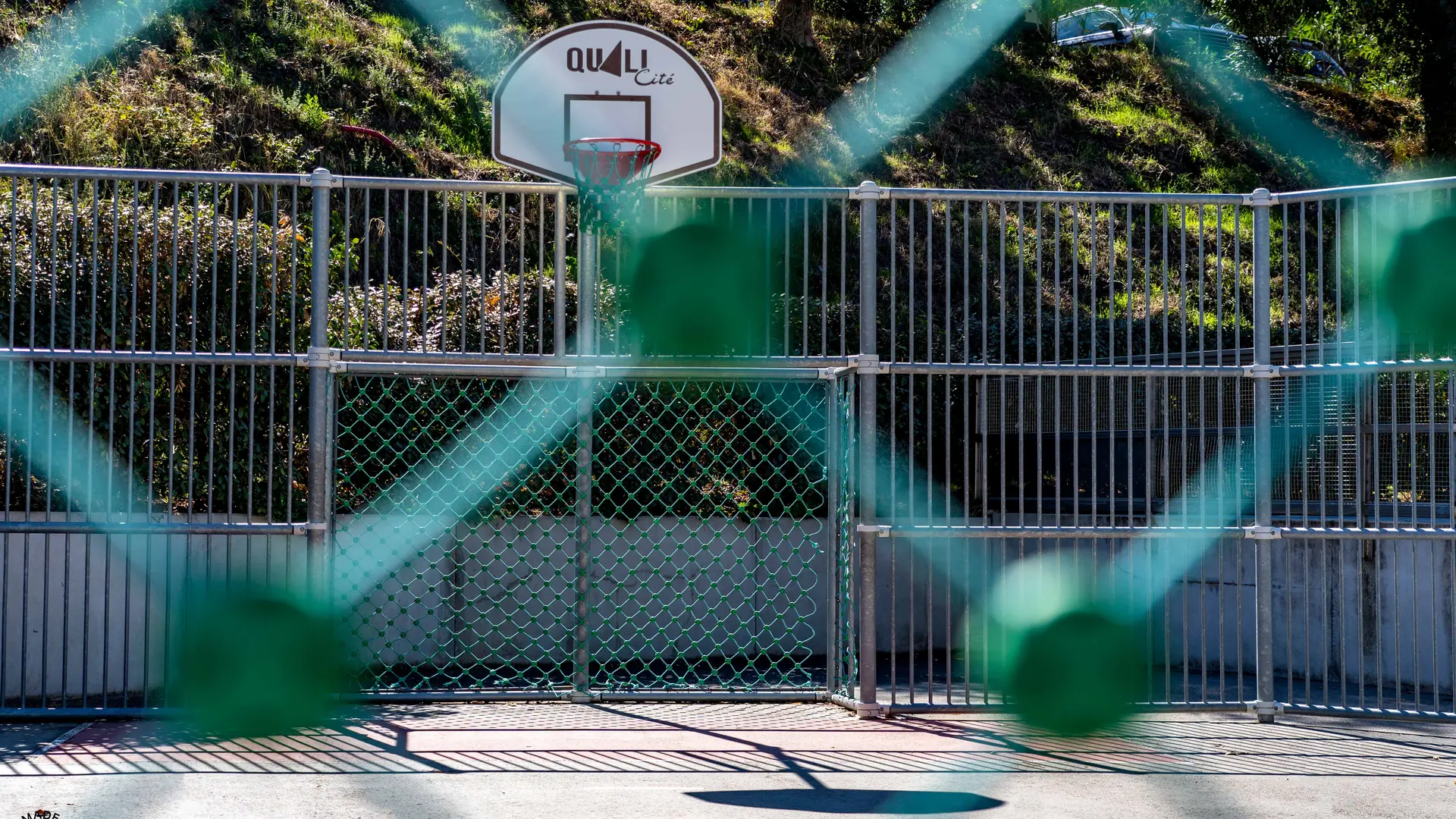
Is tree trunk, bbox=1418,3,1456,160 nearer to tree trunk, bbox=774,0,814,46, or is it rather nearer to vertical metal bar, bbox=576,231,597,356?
tree trunk, bbox=774,0,814,46

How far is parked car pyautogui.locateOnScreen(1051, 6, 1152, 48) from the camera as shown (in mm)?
22266

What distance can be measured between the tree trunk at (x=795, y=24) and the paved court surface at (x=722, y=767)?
15679mm

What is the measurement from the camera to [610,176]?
21.3 ft

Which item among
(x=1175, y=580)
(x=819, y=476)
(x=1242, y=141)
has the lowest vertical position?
(x=1175, y=580)

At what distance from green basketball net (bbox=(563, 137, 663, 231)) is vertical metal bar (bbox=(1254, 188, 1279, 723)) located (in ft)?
9.45

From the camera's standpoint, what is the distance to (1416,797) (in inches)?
179

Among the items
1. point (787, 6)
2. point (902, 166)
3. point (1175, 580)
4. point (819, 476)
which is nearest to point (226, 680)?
point (819, 476)

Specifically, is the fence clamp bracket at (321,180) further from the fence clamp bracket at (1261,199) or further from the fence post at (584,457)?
the fence clamp bracket at (1261,199)

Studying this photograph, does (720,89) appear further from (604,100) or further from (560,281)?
(560,281)

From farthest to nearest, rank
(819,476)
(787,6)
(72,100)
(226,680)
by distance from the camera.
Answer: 1. (787,6)
2. (72,100)
3. (819,476)
4. (226,680)

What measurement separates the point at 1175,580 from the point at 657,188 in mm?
4216

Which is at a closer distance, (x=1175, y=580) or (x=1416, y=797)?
(x=1416, y=797)

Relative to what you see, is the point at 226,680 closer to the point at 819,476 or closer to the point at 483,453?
the point at 483,453

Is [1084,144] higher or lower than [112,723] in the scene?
higher
